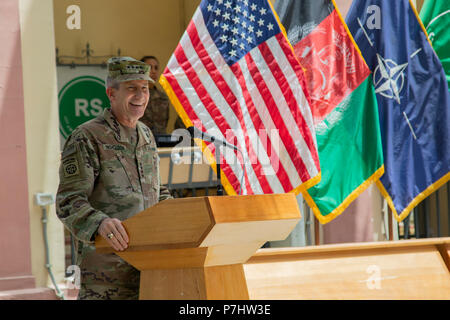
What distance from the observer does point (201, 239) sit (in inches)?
77.6

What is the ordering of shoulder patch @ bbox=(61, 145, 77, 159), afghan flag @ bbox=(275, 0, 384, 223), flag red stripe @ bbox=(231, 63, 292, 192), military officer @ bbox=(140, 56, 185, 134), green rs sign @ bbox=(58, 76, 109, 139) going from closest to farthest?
1. shoulder patch @ bbox=(61, 145, 77, 159)
2. flag red stripe @ bbox=(231, 63, 292, 192)
3. afghan flag @ bbox=(275, 0, 384, 223)
4. military officer @ bbox=(140, 56, 185, 134)
5. green rs sign @ bbox=(58, 76, 109, 139)

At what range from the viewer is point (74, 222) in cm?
229

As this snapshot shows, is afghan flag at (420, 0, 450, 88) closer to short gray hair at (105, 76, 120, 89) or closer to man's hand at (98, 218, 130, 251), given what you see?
short gray hair at (105, 76, 120, 89)

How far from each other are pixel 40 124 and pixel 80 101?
159 inches

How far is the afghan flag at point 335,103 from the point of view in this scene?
5.34 metres

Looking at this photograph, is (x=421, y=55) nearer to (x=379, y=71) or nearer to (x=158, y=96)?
(x=379, y=71)

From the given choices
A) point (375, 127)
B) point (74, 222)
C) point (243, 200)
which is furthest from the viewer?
point (375, 127)

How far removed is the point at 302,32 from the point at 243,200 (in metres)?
3.49

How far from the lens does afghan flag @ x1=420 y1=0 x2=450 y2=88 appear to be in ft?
19.5

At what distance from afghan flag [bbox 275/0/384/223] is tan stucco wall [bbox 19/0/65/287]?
1841mm

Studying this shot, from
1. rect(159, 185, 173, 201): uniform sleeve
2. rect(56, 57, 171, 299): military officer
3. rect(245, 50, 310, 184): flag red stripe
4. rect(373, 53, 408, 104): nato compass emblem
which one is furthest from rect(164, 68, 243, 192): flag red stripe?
rect(56, 57, 171, 299): military officer

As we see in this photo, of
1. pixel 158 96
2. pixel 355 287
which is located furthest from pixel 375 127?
pixel 158 96

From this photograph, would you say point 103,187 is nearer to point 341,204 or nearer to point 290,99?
point 290,99

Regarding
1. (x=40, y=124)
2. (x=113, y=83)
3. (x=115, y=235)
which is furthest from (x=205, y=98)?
(x=115, y=235)
